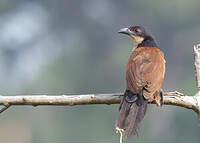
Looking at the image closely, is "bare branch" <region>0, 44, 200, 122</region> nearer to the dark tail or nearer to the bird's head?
the dark tail

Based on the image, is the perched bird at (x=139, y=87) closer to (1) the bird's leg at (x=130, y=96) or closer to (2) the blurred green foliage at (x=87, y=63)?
(1) the bird's leg at (x=130, y=96)

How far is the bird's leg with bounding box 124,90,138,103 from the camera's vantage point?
5.66 metres

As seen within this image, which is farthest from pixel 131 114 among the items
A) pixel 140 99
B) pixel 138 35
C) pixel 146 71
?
pixel 138 35

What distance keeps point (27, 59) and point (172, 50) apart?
276 inches

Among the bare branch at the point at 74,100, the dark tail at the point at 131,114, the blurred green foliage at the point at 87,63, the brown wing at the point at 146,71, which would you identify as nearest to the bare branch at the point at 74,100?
the bare branch at the point at 74,100

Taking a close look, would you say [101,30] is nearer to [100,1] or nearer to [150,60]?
[100,1]

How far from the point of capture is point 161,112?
25.7 m

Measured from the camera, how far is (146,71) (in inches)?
238

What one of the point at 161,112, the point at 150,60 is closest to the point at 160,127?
the point at 161,112

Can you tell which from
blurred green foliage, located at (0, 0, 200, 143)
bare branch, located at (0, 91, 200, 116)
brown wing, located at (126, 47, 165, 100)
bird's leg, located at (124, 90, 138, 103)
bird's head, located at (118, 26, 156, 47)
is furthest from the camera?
blurred green foliage, located at (0, 0, 200, 143)

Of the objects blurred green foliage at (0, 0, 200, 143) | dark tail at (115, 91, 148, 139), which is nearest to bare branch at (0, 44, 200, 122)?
dark tail at (115, 91, 148, 139)

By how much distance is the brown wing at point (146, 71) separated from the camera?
5.82 metres

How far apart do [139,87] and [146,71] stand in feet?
0.90

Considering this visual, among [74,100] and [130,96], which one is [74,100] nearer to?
[74,100]
